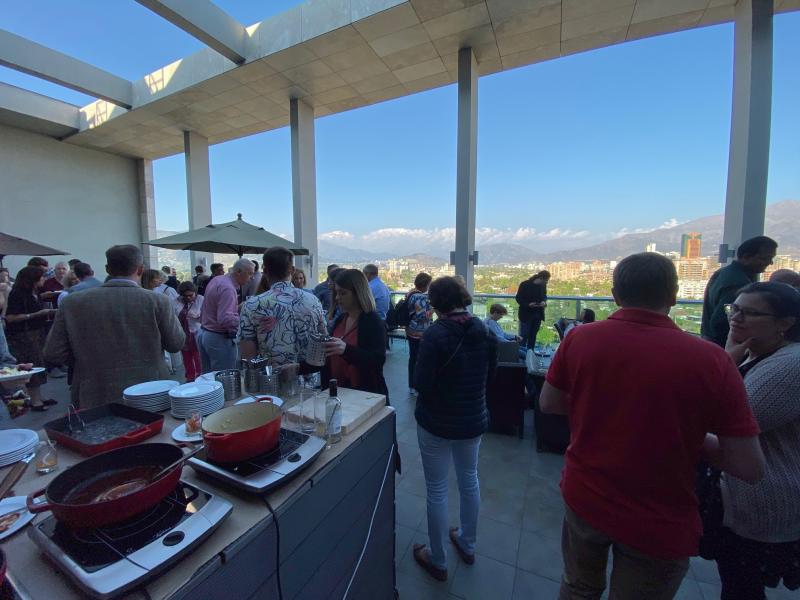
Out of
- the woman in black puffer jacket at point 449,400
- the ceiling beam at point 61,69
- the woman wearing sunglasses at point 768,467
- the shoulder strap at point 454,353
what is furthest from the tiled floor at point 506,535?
the ceiling beam at point 61,69

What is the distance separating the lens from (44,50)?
537 centimetres

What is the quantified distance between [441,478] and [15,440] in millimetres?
1729

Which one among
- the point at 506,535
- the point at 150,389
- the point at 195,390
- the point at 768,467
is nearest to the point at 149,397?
the point at 150,389

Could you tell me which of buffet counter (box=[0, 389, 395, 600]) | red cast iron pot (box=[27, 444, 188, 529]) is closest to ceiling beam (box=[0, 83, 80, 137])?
buffet counter (box=[0, 389, 395, 600])

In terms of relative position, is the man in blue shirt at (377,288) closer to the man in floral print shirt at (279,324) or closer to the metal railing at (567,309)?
the metal railing at (567,309)

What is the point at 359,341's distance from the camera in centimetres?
193

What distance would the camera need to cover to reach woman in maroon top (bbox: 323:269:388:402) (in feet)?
6.11

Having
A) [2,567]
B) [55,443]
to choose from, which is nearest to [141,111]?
[55,443]

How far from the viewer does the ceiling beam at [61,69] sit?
5.04 meters

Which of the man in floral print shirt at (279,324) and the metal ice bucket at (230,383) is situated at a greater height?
the man in floral print shirt at (279,324)

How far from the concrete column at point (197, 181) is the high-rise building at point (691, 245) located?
9.33 meters

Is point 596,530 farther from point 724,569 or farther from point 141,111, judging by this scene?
point 141,111

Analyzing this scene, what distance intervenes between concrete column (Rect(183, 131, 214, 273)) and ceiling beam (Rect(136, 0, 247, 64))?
3.63 m

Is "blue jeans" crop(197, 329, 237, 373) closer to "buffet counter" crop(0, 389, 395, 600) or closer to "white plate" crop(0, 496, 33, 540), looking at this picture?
"buffet counter" crop(0, 389, 395, 600)
